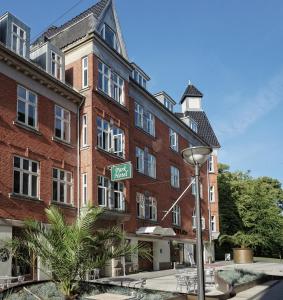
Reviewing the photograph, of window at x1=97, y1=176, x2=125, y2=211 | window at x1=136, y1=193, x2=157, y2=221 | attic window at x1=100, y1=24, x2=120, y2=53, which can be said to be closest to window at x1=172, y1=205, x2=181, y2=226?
window at x1=136, y1=193, x2=157, y2=221

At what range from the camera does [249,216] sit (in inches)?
2020

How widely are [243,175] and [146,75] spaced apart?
94.1 feet

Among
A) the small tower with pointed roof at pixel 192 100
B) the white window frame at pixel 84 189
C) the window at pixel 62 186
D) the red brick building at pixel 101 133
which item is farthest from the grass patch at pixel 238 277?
the small tower with pointed roof at pixel 192 100

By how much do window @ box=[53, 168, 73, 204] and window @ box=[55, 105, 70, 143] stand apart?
6.06 feet

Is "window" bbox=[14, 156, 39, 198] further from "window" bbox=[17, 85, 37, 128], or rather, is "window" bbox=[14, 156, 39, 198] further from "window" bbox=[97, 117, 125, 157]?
"window" bbox=[97, 117, 125, 157]

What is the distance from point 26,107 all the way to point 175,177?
745 inches

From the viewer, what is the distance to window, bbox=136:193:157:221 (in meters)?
30.7

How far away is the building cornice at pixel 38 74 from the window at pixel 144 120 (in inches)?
284

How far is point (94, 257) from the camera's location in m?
13.2

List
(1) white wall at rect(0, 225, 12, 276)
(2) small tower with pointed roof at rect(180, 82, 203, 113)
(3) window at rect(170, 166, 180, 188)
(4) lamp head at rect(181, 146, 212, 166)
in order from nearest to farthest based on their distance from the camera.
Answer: (4) lamp head at rect(181, 146, 212, 166) → (1) white wall at rect(0, 225, 12, 276) → (3) window at rect(170, 166, 180, 188) → (2) small tower with pointed roof at rect(180, 82, 203, 113)

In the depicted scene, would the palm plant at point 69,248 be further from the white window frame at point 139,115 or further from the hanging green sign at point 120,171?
the white window frame at point 139,115

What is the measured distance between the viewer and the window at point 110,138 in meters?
25.5

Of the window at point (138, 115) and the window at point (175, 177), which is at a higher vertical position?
the window at point (138, 115)

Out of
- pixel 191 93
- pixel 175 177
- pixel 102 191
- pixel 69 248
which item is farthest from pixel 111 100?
pixel 191 93
